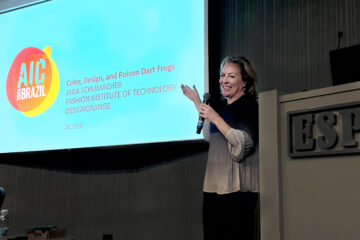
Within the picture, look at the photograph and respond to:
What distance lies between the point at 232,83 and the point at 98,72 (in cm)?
103

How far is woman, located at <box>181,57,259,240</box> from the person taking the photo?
88.8 inches

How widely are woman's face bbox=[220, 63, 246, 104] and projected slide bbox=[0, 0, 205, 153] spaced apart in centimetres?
14

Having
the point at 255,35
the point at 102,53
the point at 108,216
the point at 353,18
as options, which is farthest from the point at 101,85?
the point at 353,18

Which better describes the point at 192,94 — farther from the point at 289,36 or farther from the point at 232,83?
the point at 289,36

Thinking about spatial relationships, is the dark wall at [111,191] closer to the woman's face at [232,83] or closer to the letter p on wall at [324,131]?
the woman's face at [232,83]

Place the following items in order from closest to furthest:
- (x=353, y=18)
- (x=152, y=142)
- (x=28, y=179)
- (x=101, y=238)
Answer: (x=353, y=18) → (x=152, y=142) → (x=101, y=238) → (x=28, y=179)

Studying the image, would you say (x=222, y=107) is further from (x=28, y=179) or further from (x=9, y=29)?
(x=9, y=29)

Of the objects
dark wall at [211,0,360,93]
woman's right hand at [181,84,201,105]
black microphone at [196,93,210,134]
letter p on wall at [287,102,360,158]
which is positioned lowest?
letter p on wall at [287,102,360,158]

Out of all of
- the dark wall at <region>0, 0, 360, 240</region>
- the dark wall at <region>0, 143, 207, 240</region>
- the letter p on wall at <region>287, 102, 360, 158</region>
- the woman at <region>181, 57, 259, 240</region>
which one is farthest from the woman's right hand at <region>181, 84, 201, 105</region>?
the letter p on wall at <region>287, 102, 360, 158</region>

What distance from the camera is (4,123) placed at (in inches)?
133

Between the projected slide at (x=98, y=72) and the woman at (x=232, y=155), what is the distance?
0.14 metres

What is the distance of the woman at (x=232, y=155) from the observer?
226cm

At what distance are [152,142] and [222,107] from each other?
49 centimetres

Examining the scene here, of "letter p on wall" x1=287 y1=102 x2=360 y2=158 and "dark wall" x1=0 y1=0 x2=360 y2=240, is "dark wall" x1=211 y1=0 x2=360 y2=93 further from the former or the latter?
"letter p on wall" x1=287 y1=102 x2=360 y2=158
